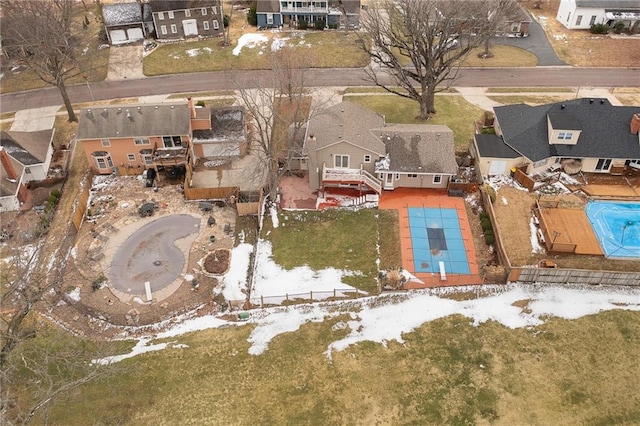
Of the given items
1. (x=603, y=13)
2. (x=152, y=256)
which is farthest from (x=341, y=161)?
(x=603, y=13)

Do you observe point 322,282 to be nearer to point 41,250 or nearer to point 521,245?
point 521,245

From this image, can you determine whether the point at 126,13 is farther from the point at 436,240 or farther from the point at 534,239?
the point at 534,239

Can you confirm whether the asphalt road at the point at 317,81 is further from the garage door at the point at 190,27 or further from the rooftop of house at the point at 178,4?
the rooftop of house at the point at 178,4

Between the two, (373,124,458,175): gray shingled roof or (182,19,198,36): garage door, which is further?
(182,19,198,36): garage door

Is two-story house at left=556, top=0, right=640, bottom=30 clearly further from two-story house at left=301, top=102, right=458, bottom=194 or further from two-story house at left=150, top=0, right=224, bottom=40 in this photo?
two-story house at left=150, top=0, right=224, bottom=40

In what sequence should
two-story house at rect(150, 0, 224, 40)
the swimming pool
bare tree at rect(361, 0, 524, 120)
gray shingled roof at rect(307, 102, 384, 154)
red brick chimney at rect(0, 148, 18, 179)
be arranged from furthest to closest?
two-story house at rect(150, 0, 224, 40)
bare tree at rect(361, 0, 524, 120)
red brick chimney at rect(0, 148, 18, 179)
gray shingled roof at rect(307, 102, 384, 154)
the swimming pool

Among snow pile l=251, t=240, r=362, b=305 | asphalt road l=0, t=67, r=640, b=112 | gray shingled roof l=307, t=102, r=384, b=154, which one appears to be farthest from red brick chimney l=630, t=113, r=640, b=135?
snow pile l=251, t=240, r=362, b=305
